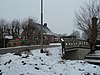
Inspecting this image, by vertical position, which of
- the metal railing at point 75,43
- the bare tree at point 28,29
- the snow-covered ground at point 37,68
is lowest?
the snow-covered ground at point 37,68

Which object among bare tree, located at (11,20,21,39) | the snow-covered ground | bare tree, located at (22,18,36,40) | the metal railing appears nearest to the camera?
the snow-covered ground

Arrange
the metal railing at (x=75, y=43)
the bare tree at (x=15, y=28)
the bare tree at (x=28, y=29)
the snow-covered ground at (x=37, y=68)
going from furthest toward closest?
the bare tree at (x=15, y=28) → the bare tree at (x=28, y=29) → the metal railing at (x=75, y=43) → the snow-covered ground at (x=37, y=68)

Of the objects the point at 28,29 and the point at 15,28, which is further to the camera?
the point at 15,28

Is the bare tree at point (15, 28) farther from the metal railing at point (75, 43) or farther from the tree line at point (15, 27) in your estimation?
the metal railing at point (75, 43)

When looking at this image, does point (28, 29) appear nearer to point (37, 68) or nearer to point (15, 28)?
point (15, 28)

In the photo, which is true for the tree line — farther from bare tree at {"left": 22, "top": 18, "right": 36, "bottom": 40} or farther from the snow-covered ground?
the snow-covered ground

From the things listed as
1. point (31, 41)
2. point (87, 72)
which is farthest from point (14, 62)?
point (31, 41)

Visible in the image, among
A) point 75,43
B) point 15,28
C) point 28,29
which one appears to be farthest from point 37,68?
point 15,28

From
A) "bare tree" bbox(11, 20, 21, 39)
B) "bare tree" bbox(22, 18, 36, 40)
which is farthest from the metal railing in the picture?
"bare tree" bbox(11, 20, 21, 39)

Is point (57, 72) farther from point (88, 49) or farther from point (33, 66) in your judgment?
point (88, 49)

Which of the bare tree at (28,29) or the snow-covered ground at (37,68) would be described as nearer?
the snow-covered ground at (37,68)

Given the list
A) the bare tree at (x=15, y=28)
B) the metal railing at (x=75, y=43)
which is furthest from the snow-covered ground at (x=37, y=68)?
the bare tree at (x=15, y=28)

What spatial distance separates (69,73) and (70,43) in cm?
1335

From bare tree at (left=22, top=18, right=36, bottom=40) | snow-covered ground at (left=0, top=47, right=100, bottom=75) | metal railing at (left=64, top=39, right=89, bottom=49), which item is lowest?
snow-covered ground at (left=0, top=47, right=100, bottom=75)
